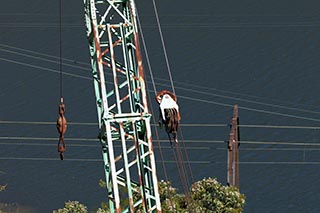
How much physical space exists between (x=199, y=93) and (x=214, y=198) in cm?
2831

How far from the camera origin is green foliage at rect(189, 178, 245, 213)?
3484cm

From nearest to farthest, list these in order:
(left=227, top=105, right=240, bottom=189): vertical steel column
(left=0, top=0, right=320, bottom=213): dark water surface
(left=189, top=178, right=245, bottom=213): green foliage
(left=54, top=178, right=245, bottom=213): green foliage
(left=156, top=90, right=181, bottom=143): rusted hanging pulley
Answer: (left=156, top=90, right=181, bottom=143): rusted hanging pulley < (left=54, top=178, right=245, bottom=213): green foliage < (left=189, top=178, right=245, bottom=213): green foliage < (left=227, top=105, right=240, bottom=189): vertical steel column < (left=0, top=0, right=320, bottom=213): dark water surface

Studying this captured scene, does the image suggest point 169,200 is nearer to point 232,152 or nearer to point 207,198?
point 207,198

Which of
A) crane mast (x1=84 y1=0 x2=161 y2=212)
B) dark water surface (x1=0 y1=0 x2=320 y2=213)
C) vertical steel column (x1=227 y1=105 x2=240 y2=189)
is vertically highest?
dark water surface (x1=0 y1=0 x2=320 y2=213)

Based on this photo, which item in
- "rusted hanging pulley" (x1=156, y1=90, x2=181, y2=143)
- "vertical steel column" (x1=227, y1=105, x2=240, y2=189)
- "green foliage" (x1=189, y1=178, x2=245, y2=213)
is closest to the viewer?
"rusted hanging pulley" (x1=156, y1=90, x2=181, y2=143)

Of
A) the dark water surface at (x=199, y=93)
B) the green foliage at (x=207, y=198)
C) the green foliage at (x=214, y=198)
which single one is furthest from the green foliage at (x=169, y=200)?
the dark water surface at (x=199, y=93)

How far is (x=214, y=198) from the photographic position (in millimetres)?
35188

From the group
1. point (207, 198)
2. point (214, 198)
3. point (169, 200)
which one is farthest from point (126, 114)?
point (214, 198)

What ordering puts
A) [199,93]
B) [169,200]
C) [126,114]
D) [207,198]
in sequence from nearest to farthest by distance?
[126,114] → [169,200] → [207,198] → [199,93]

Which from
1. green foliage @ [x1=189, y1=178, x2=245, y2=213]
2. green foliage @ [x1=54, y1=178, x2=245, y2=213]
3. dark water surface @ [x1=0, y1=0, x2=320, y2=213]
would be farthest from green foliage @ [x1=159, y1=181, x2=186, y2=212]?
dark water surface @ [x1=0, y1=0, x2=320, y2=213]

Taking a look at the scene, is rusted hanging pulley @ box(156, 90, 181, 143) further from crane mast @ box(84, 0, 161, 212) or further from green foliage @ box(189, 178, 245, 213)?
green foliage @ box(189, 178, 245, 213)

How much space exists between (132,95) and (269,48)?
1922 inches

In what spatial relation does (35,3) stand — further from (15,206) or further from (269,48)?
(15,206)

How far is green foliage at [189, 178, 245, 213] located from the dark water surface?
13.8 metres
